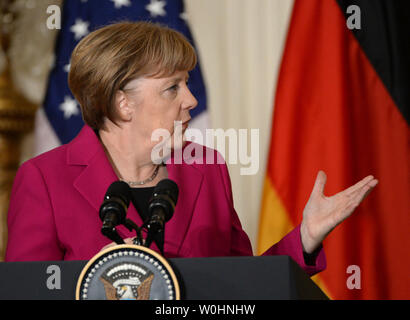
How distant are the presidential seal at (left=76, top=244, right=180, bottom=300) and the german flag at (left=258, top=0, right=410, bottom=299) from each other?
1794mm

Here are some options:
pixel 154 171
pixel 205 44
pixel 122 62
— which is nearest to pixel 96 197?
pixel 154 171

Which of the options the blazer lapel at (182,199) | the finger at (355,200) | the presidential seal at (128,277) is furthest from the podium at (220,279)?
the blazer lapel at (182,199)

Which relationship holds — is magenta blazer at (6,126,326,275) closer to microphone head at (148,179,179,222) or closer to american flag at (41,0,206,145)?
microphone head at (148,179,179,222)

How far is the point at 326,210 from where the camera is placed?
1.65 m

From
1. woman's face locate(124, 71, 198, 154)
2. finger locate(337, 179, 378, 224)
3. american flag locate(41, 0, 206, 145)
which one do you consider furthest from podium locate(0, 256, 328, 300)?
american flag locate(41, 0, 206, 145)

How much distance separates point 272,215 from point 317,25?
35.3 inches

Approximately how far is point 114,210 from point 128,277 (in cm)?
15

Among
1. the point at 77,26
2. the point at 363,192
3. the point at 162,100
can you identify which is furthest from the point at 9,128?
the point at 363,192

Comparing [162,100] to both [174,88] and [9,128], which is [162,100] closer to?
[174,88]

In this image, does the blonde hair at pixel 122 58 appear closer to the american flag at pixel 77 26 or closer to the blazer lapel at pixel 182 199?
the blazer lapel at pixel 182 199

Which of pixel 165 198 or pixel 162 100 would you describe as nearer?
pixel 165 198

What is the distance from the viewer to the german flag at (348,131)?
2764mm

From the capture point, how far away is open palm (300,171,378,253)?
1.62 meters

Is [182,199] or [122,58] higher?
[122,58]
